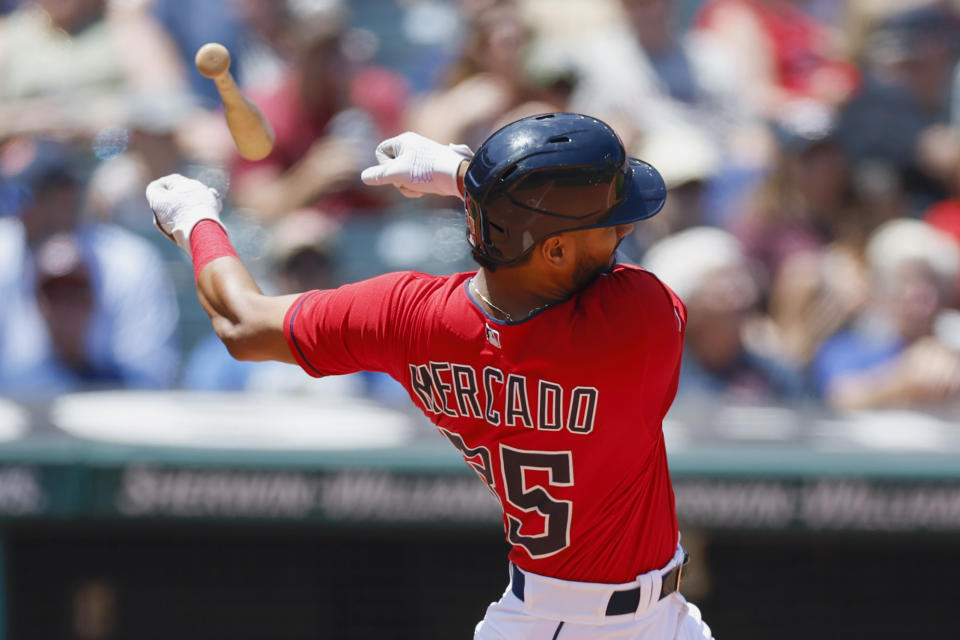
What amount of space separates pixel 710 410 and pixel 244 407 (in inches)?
61.9

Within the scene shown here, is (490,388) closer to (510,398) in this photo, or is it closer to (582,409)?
(510,398)

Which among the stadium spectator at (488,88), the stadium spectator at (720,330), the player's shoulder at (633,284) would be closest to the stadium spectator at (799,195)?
the stadium spectator at (720,330)

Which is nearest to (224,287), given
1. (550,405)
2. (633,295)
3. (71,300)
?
(550,405)

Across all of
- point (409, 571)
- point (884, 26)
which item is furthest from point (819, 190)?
point (409, 571)

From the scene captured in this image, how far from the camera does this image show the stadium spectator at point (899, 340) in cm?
436

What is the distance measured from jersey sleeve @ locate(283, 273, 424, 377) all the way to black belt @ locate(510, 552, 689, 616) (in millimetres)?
511

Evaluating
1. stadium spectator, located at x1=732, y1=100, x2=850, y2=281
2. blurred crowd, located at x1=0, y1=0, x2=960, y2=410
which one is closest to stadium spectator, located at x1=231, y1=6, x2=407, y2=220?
blurred crowd, located at x1=0, y1=0, x2=960, y2=410

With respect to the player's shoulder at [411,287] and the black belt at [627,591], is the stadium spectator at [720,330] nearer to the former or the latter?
the black belt at [627,591]

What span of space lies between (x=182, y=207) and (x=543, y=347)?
0.77m

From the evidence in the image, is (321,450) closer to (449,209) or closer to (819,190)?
(449,209)

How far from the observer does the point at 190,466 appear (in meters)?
3.54

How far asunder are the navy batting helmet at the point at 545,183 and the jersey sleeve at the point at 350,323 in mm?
205

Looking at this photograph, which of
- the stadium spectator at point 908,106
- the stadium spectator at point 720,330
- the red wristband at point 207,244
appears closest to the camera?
the red wristband at point 207,244

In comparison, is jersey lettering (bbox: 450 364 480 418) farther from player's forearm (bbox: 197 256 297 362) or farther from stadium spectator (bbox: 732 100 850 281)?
stadium spectator (bbox: 732 100 850 281)
